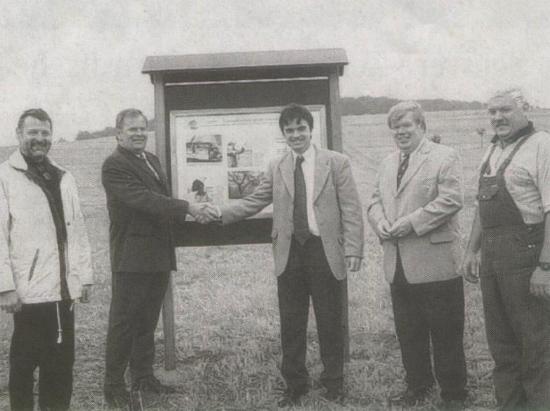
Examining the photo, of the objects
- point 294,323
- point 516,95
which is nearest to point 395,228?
point 294,323

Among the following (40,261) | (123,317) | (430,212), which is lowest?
(123,317)

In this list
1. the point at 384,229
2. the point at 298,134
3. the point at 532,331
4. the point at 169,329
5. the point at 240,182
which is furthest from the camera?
the point at 169,329

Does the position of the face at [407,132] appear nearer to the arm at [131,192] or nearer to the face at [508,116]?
the face at [508,116]

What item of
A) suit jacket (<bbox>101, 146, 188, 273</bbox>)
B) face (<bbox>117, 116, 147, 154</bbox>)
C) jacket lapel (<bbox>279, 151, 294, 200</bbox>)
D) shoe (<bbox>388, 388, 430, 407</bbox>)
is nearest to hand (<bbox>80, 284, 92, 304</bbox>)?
suit jacket (<bbox>101, 146, 188, 273</bbox>)

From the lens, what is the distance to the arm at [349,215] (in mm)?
5059

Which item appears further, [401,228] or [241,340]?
[241,340]

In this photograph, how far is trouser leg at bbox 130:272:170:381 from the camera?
541 centimetres

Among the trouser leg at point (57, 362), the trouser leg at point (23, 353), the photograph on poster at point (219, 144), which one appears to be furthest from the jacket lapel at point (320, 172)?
the trouser leg at point (23, 353)

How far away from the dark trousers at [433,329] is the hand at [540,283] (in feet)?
2.26

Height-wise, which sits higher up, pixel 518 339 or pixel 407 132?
pixel 407 132

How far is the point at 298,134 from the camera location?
5137 millimetres

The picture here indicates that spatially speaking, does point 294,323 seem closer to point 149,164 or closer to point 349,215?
point 349,215

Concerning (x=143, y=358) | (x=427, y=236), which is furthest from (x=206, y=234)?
(x=427, y=236)

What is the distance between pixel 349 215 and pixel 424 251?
2.06 feet
